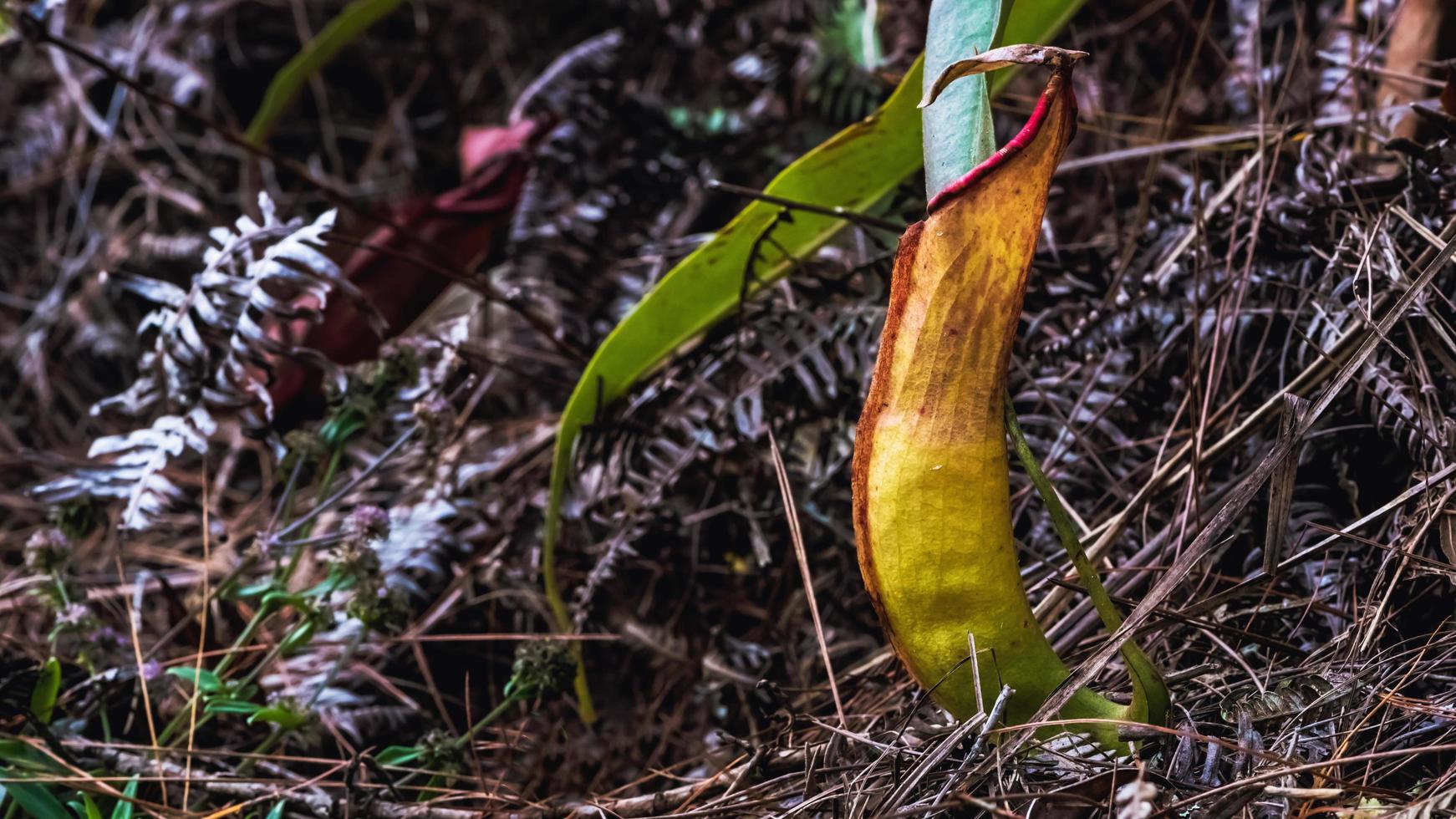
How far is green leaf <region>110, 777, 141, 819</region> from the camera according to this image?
966 millimetres

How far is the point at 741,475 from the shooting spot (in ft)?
4.38

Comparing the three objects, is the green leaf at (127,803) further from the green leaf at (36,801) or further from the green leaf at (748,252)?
the green leaf at (748,252)

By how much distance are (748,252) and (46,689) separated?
931 mm

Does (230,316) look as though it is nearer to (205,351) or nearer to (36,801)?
(205,351)

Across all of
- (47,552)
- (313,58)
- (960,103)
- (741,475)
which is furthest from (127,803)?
(313,58)

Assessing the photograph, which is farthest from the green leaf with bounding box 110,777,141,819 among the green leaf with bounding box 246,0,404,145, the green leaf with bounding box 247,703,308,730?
the green leaf with bounding box 246,0,404,145

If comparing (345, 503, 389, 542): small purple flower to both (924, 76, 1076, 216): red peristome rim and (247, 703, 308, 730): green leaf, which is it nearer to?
(247, 703, 308, 730): green leaf

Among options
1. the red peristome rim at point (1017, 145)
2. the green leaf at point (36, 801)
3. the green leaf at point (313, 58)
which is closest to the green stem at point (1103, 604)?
the red peristome rim at point (1017, 145)

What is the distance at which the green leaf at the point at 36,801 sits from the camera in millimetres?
963

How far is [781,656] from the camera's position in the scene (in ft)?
4.18

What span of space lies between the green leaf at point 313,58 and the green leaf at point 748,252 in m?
1.03

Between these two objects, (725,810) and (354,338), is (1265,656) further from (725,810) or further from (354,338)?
(354,338)

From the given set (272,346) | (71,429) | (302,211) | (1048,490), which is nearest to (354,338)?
(272,346)

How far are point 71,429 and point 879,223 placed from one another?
171 centimetres
